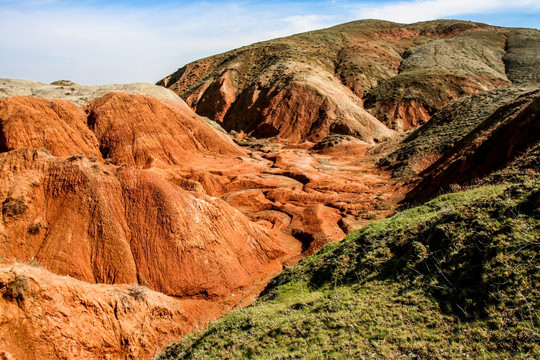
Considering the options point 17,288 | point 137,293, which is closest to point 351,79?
point 137,293

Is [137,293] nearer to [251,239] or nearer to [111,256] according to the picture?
[111,256]

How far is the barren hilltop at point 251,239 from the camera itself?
5.80m

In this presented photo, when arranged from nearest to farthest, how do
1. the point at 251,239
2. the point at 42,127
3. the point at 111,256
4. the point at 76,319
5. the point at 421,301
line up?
the point at 421,301 → the point at 76,319 → the point at 111,256 → the point at 251,239 → the point at 42,127

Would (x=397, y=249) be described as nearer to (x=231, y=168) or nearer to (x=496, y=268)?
(x=496, y=268)

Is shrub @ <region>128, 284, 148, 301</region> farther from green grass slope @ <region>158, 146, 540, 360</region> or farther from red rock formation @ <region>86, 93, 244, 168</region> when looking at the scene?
red rock formation @ <region>86, 93, 244, 168</region>

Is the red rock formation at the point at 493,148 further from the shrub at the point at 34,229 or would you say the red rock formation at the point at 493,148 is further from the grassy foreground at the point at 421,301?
the shrub at the point at 34,229

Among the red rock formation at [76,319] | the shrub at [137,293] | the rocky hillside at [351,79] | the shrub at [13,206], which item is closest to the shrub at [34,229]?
the shrub at [13,206]

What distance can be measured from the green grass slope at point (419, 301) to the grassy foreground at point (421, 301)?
17 millimetres

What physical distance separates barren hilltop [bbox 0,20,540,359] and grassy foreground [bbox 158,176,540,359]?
0.03 m

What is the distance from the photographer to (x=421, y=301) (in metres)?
6.05

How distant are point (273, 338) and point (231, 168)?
24.8 meters

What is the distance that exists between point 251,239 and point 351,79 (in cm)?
5103

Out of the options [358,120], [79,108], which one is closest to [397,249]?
[79,108]

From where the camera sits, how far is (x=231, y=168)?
30.7 metres
